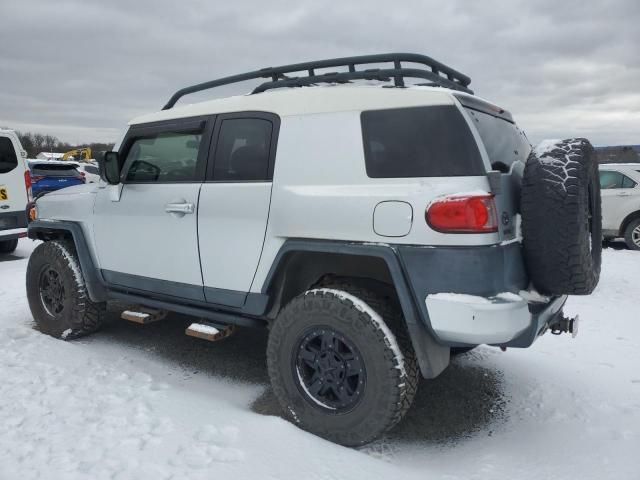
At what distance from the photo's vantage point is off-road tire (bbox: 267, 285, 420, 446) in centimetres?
261

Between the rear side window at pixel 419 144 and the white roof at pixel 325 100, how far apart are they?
0.05 meters

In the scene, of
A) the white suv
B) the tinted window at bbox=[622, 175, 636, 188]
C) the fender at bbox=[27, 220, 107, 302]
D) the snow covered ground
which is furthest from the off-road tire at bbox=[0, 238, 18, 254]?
the tinted window at bbox=[622, 175, 636, 188]

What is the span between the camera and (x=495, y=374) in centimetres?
387

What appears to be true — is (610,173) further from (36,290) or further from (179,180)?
(36,290)

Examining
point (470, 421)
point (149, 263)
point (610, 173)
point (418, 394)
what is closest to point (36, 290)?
point (149, 263)

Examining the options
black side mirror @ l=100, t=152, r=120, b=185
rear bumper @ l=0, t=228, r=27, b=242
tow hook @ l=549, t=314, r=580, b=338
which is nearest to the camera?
tow hook @ l=549, t=314, r=580, b=338

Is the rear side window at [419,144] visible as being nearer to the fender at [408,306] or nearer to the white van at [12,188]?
the fender at [408,306]

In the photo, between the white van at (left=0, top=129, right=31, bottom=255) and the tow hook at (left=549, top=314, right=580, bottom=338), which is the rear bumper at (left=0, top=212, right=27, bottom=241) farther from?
the tow hook at (left=549, top=314, right=580, bottom=338)

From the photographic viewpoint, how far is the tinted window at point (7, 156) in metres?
8.41

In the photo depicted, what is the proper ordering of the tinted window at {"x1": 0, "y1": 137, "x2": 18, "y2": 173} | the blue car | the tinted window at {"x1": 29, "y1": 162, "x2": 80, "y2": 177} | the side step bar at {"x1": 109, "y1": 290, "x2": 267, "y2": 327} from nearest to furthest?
the side step bar at {"x1": 109, "y1": 290, "x2": 267, "y2": 327}, the tinted window at {"x1": 0, "y1": 137, "x2": 18, "y2": 173}, the blue car, the tinted window at {"x1": 29, "y1": 162, "x2": 80, "y2": 177}

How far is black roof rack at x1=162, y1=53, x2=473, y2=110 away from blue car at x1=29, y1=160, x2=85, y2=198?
14571mm

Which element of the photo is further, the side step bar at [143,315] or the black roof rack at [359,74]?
the side step bar at [143,315]

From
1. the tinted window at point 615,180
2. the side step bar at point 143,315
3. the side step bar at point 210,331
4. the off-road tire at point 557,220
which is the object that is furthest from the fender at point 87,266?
the tinted window at point 615,180

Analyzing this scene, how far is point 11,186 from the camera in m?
8.41
